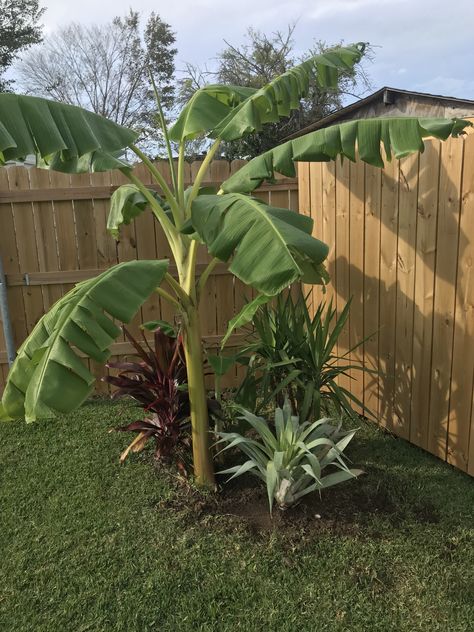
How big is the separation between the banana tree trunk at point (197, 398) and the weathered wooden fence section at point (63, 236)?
5.61ft

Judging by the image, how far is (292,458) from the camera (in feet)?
10.4

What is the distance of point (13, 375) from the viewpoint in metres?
2.69

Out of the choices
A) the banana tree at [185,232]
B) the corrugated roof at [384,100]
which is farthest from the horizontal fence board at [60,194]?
the corrugated roof at [384,100]

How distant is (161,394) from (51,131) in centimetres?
206

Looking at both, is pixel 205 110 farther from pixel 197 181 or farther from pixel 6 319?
pixel 6 319

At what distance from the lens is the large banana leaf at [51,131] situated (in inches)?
93.8

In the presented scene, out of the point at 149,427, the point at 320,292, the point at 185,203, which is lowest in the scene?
the point at 149,427

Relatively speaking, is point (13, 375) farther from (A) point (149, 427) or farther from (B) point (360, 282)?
(B) point (360, 282)

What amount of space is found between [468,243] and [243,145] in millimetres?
19389

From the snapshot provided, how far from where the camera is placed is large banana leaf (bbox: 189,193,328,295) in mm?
2279

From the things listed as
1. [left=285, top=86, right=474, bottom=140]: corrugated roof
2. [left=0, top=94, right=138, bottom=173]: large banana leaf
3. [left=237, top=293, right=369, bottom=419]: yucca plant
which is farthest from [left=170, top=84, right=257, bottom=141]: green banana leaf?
[left=285, top=86, right=474, bottom=140]: corrugated roof

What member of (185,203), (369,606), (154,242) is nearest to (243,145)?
(154,242)

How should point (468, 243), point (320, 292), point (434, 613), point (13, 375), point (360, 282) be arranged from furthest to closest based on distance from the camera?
point (320, 292) < point (360, 282) < point (468, 243) < point (13, 375) < point (434, 613)

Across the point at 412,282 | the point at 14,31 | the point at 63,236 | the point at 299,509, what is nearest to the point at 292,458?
the point at 299,509
